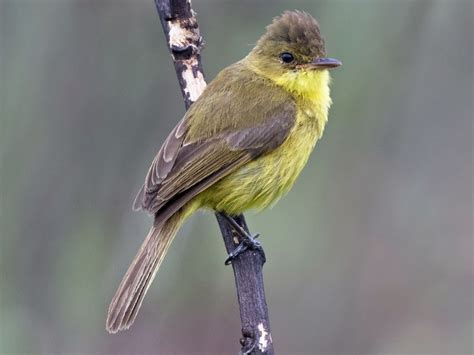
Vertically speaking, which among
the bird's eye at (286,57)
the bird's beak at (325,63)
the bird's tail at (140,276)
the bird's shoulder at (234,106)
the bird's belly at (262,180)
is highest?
the bird's eye at (286,57)

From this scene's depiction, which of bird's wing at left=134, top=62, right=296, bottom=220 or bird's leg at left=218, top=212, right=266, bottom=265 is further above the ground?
bird's wing at left=134, top=62, right=296, bottom=220

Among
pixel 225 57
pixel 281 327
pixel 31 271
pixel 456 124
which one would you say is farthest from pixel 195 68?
pixel 456 124

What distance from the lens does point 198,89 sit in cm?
528

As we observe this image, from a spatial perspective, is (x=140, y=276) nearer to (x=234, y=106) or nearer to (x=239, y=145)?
(x=239, y=145)

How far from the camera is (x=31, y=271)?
19.1 feet

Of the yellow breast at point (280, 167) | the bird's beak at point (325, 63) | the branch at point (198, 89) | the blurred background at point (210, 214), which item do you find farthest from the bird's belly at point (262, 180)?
the blurred background at point (210, 214)

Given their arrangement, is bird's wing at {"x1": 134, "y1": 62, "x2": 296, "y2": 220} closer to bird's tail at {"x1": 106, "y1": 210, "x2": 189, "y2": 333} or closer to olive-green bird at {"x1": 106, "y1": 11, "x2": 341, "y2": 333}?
olive-green bird at {"x1": 106, "y1": 11, "x2": 341, "y2": 333}

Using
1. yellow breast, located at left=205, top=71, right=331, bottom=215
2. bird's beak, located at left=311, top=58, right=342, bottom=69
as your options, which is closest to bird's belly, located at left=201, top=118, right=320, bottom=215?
yellow breast, located at left=205, top=71, right=331, bottom=215

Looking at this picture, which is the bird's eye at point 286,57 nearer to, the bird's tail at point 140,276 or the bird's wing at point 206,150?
the bird's wing at point 206,150

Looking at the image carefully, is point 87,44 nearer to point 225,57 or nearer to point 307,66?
point 225,57

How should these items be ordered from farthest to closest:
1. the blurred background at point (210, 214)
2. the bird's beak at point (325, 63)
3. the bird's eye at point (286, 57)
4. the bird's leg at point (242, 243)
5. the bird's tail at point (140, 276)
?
the blurred background at point (210, 214) < the bird's eye at point (286, 57) < the bird's beak at point (325, 63) < the bird's leg at point (242, 243) < the bird's tail at point (140, 276)

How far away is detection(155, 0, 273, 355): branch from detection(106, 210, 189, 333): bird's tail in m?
0.32

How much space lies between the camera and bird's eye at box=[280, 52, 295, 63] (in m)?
5.25

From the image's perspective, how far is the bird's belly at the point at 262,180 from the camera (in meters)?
4.92
